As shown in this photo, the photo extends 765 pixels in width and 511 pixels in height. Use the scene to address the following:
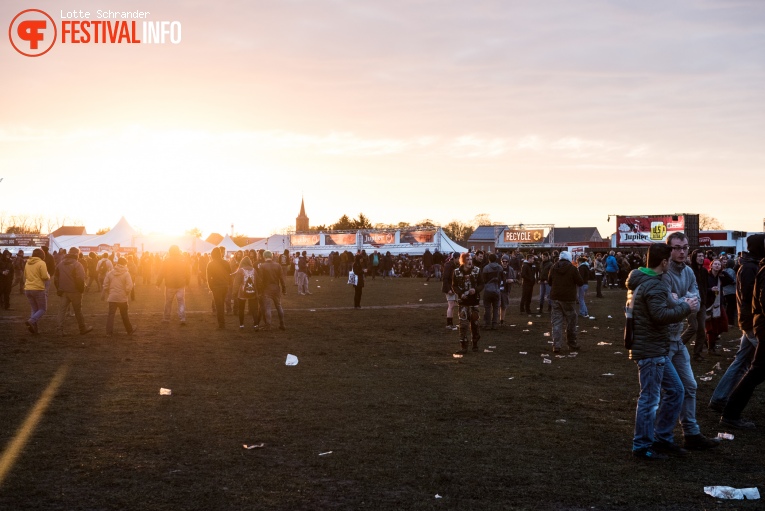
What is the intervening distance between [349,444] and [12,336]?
11.4m

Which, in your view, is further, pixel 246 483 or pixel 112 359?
pixel 112 359

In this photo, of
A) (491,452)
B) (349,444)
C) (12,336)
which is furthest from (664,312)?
(12,336)

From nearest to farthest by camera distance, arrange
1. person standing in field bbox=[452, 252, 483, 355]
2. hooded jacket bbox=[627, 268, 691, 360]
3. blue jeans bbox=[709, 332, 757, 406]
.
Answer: hooded jacket bbox=[627, 268, 691, 360] < blue jeans bbox=[709, 332, 757, 406] < person standing in field bbox=[452, 252, 483, 355]

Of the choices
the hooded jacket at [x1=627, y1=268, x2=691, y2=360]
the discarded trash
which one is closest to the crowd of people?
the hooded jacket at [x1=627, y1=268, x2=691, y2=360]

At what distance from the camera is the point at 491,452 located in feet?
22.0

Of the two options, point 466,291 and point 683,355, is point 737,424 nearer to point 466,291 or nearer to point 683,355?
point 683,355

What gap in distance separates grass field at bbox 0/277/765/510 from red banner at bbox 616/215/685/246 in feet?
177

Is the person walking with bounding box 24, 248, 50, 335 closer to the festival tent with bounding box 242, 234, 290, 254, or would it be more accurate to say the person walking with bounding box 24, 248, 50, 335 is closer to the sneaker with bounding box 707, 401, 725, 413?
the sneaker with bounding box 707, 401, 725, 413

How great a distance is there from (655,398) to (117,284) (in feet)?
39.7

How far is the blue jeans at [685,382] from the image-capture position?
6758 millimetres

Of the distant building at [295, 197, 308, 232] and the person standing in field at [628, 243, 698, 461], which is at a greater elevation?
the distant building at [295, 197, 308, 232]

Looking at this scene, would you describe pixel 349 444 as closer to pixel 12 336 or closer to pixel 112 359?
pixel 112 359

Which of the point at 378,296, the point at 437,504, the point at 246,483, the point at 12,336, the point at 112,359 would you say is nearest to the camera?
the point at 437,504

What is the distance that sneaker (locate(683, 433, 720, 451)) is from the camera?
6773 millimetres
